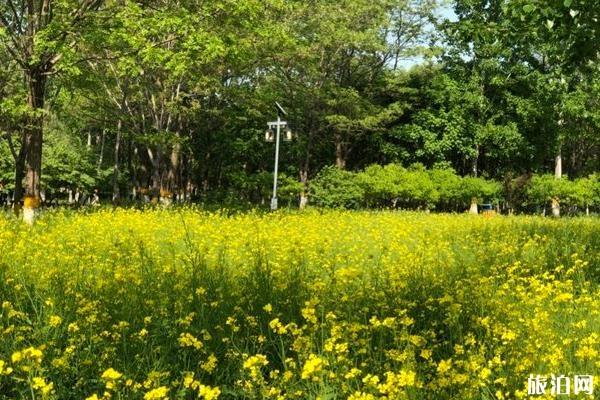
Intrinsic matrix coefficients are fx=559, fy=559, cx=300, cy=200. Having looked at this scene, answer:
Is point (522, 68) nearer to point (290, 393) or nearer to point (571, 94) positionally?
point (571, 94)

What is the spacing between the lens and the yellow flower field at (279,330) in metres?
3.00

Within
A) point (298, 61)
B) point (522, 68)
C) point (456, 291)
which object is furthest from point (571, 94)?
point (456, 291)

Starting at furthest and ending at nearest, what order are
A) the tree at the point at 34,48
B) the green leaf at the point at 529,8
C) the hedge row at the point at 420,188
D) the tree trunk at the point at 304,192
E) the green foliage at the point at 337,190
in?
the tree trunk at the point at 304,192 → the hedge row at the point at 420,188 → the green foliage at the point at 337,190 → the tree at the point at 34,48 → the green leaf at the point at 529,8

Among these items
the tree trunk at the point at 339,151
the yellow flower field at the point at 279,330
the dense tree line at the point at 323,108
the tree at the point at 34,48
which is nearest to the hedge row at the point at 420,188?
the dense tree line at the point at 323,108

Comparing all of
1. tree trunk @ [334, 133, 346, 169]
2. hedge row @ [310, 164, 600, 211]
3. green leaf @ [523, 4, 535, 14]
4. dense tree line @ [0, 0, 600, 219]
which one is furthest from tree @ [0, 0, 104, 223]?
tree trunk @ [334, 133, 346, 169]

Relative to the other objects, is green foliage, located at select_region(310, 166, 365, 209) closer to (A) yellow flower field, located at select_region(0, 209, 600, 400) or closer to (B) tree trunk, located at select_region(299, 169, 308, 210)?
(B) tree trunk, located at select_region(299, 169, 308, 210)

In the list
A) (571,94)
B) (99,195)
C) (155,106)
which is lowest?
(99,195)

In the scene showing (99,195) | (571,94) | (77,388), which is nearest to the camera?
(77,388)

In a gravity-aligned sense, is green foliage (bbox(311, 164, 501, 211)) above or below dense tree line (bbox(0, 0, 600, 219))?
below

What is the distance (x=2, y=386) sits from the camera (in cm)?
332

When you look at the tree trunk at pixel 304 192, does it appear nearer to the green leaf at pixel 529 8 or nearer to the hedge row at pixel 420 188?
the hedge row at pixel 420 188

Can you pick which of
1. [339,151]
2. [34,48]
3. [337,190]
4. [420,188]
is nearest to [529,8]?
[34,48]

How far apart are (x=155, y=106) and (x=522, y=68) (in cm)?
2365

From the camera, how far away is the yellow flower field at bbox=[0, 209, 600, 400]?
3.00 meters
